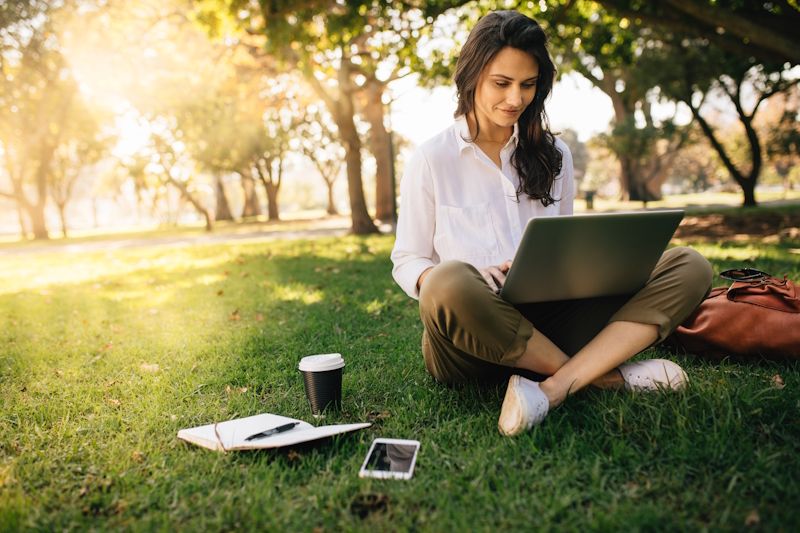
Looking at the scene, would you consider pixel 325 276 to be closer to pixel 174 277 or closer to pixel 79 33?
pixel 174 277

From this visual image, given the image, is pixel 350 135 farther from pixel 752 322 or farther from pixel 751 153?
pixel 751 153

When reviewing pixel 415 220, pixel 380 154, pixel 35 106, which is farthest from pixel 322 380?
pixel 35 106

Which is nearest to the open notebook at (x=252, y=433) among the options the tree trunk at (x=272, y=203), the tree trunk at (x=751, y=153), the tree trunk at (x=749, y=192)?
the tree trunk at (x=751, y=153)

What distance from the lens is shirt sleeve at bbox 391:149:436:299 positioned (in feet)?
8.45

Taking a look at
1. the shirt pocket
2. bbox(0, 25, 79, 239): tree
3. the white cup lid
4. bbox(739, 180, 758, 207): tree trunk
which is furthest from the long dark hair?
bbox(0, 25, 79, 239): tree

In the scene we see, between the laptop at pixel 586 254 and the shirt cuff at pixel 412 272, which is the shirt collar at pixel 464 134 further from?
the laptop at pixel 586 254

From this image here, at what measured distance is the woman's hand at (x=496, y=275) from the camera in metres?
2.31

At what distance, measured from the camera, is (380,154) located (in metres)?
18.1

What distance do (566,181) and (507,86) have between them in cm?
64

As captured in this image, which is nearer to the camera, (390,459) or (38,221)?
(390,459)

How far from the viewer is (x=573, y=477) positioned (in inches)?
74.6

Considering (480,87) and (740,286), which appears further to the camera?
(740,286)

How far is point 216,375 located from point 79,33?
14.2m

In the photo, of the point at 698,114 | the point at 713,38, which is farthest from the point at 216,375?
the point at 698,114
